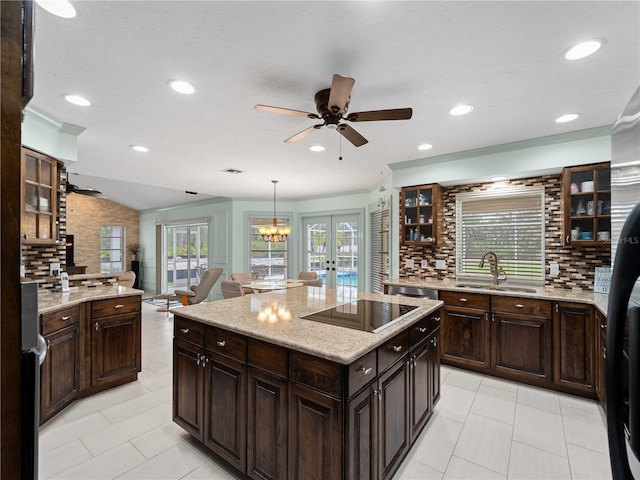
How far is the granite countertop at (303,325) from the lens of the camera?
147 centimetres

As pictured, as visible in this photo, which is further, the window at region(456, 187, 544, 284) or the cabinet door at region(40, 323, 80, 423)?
the window at region(456, 187, 544, 284)

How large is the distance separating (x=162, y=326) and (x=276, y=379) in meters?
4.47

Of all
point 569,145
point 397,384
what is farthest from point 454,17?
point 569,145

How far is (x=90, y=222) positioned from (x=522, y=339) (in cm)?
1052

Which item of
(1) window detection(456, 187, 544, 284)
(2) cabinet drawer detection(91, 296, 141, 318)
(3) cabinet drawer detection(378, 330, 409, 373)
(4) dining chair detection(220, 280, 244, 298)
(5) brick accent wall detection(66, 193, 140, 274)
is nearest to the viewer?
(3) cabinet drawer detection(378, 330, 409, 373)

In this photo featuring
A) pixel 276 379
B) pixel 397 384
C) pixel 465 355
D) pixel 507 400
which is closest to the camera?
pixel 276 379

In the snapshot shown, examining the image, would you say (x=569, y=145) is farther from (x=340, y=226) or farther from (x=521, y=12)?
(x=340, y=226)

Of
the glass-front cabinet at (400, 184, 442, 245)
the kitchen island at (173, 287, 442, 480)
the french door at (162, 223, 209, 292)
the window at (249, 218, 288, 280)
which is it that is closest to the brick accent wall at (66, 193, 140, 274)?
the french door at (162, 223, 209, 292)

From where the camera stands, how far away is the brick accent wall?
28.3 ft

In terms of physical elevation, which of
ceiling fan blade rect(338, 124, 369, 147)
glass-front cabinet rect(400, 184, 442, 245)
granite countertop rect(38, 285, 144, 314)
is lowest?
granite countertop rect(38, 285, 144, 314)

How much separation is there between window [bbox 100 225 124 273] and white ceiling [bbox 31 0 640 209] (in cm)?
714

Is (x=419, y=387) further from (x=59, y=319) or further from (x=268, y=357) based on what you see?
(x=59, y=319)

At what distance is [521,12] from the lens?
1.51 metres

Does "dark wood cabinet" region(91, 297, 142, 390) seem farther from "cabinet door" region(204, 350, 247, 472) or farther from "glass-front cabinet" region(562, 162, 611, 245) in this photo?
"glass-front cabinet" region(562, 162, 611, 245)
